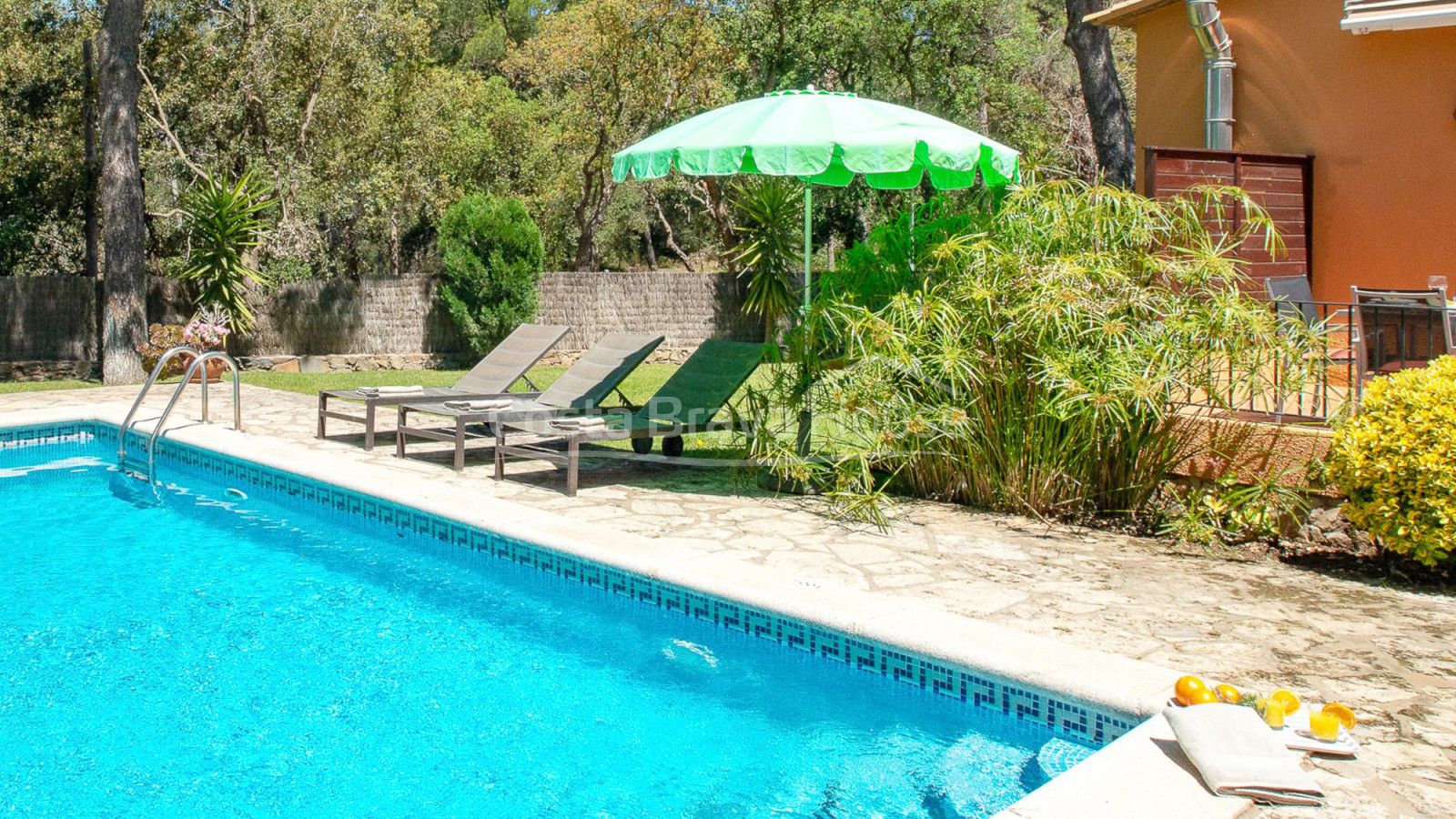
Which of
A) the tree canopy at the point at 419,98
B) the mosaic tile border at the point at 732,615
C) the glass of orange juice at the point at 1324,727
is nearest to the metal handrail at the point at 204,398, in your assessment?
the mosaic tile border at the point at 732,615

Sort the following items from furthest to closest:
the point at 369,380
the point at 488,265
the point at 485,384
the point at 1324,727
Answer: the point at 488,265
the point at 369,380
the point at 485,384
the point at 1324,727

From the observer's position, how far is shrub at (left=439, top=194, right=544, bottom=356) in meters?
17.4

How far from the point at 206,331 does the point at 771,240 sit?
7.37 metres

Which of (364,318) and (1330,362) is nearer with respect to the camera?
(1330,362)

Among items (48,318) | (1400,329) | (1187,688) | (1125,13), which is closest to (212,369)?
(48,318)

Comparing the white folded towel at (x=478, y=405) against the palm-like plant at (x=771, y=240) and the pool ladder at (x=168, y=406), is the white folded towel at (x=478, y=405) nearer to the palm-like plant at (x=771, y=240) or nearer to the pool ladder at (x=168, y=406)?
the pool ladder at (x=168, y=406)

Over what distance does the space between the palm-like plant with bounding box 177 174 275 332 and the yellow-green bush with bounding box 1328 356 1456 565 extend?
1349 cm

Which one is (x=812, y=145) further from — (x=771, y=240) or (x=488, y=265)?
(x=488, y=265)

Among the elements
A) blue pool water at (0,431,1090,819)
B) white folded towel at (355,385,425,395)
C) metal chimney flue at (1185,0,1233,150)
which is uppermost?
metal chimney flue at (1185,0,1233,150)

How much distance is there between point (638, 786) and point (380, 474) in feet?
13.9

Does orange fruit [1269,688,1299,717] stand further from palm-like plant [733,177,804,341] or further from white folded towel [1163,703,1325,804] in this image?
palm-like plant [733,177,804,341]

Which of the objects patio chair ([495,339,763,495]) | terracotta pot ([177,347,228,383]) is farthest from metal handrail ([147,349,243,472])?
terracotta pot ([177,347,228,383])

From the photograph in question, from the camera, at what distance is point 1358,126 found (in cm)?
1048

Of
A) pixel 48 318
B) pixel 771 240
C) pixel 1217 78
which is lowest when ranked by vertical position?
pixel 48 318
